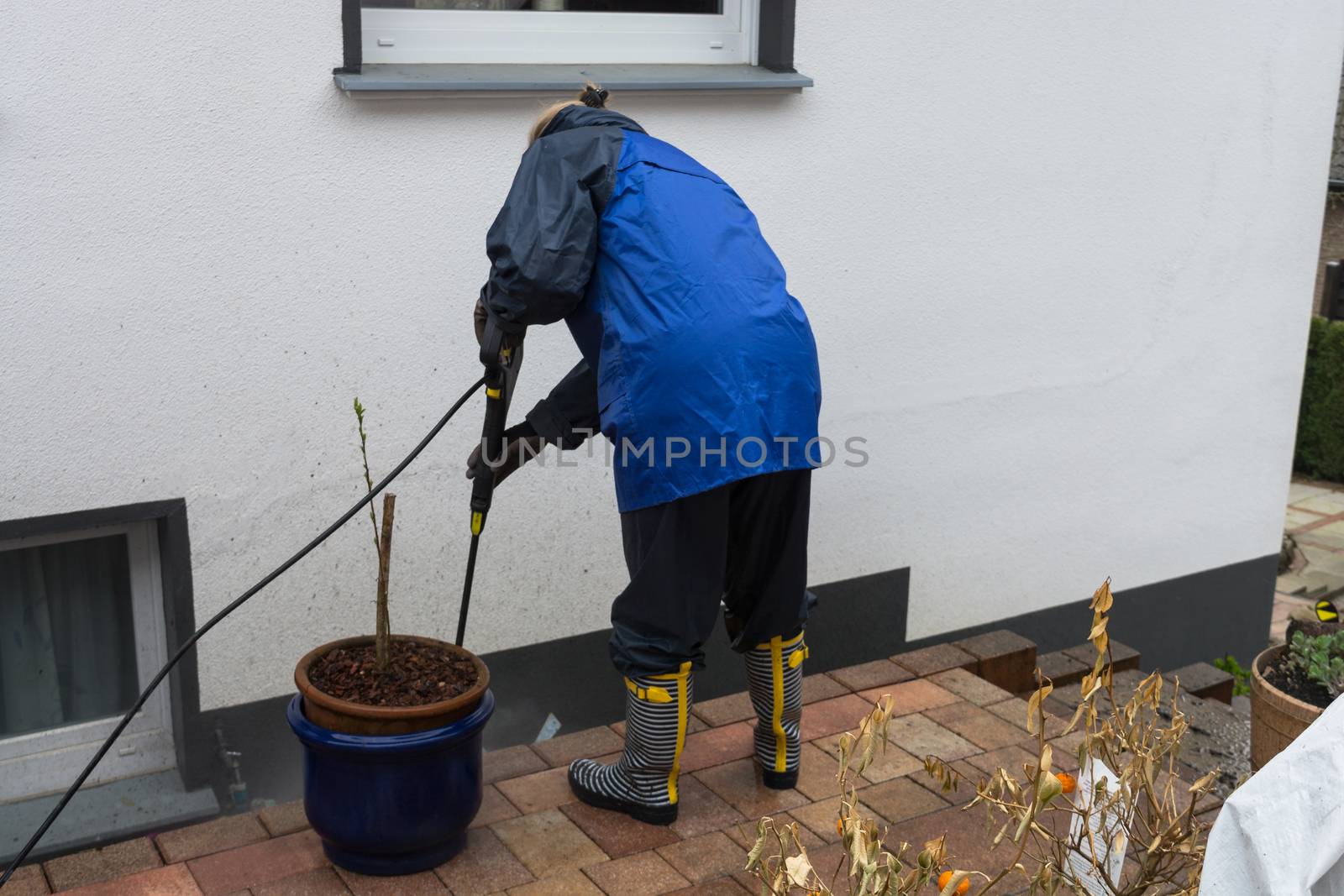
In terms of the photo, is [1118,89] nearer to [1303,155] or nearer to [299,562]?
[1303,155]

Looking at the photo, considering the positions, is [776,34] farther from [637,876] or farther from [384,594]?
[637,876]

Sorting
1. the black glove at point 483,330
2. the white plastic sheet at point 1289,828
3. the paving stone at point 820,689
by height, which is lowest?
the paving stone at point 820,689

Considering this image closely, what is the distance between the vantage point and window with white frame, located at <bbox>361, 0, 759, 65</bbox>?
373 cm

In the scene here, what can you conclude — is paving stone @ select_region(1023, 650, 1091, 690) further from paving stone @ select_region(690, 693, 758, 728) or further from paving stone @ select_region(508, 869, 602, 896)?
paving stone @ select_region(508, 869, 602, 896)

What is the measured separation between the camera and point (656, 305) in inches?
117

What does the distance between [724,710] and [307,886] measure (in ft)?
4.64

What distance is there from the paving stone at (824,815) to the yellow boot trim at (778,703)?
0.45 feet

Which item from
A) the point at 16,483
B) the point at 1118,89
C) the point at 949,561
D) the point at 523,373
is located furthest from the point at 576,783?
the point at 1118,89

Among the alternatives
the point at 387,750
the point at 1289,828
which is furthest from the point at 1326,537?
the point at 1289,828

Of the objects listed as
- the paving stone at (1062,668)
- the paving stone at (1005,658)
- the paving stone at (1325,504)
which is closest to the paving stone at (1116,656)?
the paving stone at (1062,668)

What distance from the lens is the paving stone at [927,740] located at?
12.6ft

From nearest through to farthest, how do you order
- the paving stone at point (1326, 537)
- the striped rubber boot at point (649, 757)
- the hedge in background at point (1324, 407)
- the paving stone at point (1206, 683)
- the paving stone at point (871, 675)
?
1. the striped rubber boot at point (649, 757)
2. the paving stone at point (871, 675)
3. the paving stone at point (1206, 683)
4. the paving stone at point (1326, 537)
5. the hedge in background at point (1324, 407)

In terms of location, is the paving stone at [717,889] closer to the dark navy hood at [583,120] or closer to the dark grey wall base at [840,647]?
the dark grey wall base at [840,647]

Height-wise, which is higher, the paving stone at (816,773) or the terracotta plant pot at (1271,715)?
the terracotta plant pot at (1271,715)
